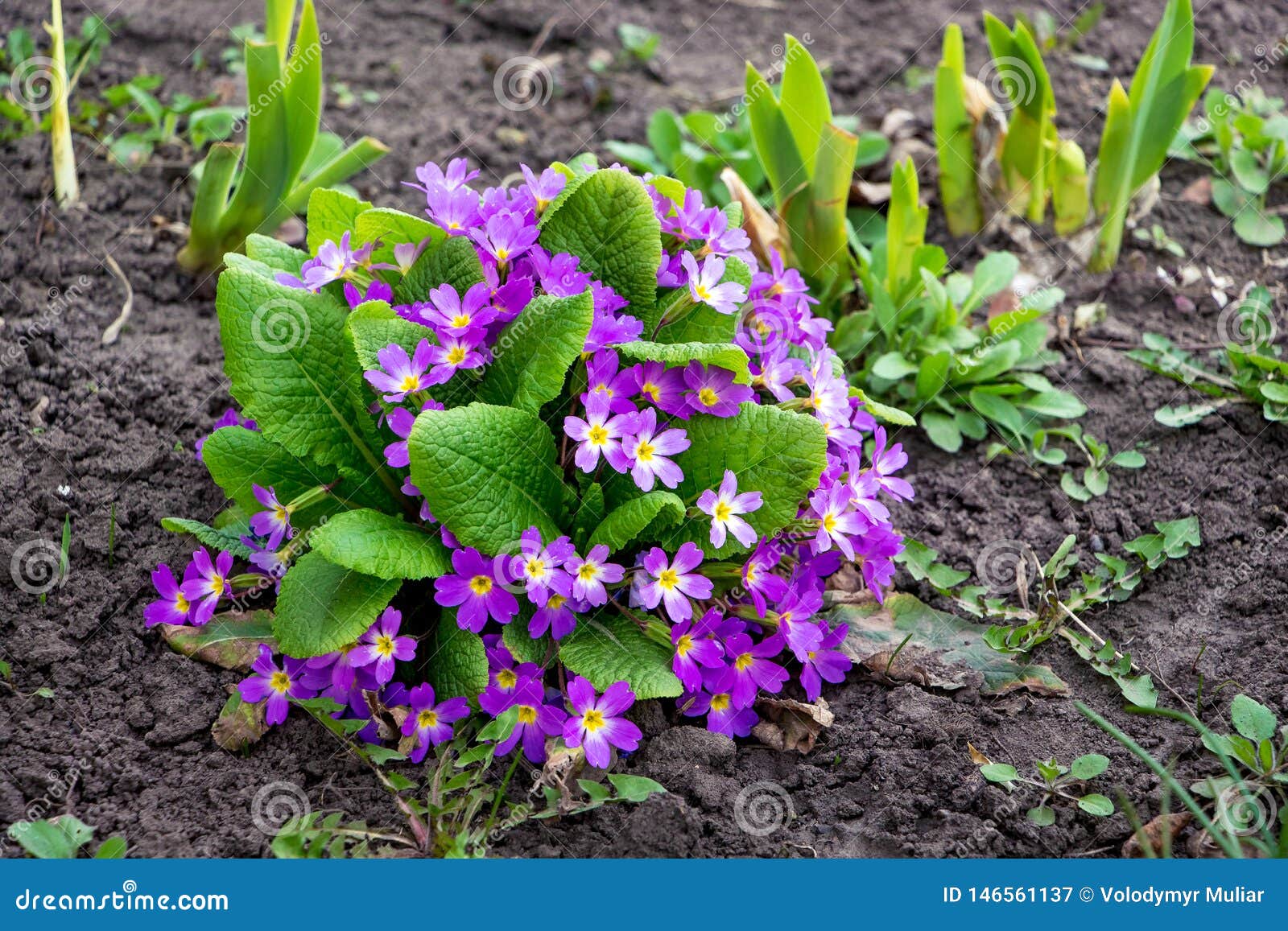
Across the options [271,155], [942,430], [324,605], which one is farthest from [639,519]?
[271,155]

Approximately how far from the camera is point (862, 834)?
213 cm

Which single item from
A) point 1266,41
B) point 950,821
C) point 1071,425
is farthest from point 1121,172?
point 950,821

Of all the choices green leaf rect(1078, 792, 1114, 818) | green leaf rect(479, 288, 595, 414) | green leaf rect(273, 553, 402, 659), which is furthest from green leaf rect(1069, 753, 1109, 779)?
green leaf rect(273, 553, 402, 659)

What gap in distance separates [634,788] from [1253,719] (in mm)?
1145

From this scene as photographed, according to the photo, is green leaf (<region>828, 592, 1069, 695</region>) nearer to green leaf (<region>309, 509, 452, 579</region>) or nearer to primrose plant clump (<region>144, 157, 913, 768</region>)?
primrose plant clump (<region>144, 157, 913, 768</region>)

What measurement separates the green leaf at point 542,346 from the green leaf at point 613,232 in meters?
0.18

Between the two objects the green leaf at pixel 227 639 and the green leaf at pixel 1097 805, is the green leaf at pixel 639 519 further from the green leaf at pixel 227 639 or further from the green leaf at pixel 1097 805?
the green leaf at pixel 1097 805

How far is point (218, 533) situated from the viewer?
8.01 feet

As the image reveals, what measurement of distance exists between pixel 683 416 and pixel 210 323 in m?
1.66

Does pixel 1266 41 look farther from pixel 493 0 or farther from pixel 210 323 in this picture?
pixel 210 323

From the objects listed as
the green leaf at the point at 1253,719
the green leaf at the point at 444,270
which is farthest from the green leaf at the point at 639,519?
the green leaf at the point at 1253,719

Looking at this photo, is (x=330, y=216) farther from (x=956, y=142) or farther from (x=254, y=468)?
(x=956, y=142)

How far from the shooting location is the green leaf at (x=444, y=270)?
223 centimetres

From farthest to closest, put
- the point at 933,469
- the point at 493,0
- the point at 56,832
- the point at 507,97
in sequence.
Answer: the point at 493,0 < the point at 507,97 < the point at 933,469 < the point at 56,832
